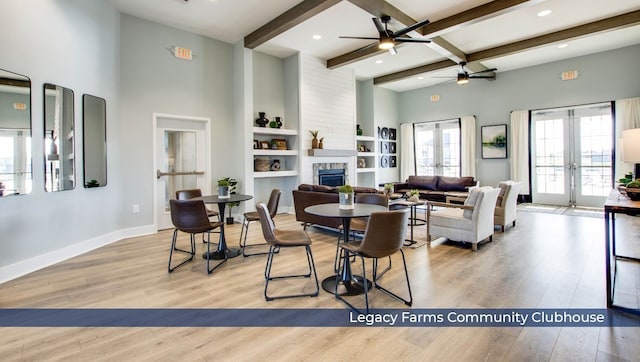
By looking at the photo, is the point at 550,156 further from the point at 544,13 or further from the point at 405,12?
the point at 405,12

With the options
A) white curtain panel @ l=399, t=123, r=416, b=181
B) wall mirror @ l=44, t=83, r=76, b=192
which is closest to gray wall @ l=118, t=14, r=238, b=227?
wall mirror @ l=44, t=83, r=76, b=192

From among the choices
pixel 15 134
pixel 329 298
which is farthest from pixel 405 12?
pixel 15 134

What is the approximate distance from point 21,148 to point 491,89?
9.77 m

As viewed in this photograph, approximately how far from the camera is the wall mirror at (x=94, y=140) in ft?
14.5

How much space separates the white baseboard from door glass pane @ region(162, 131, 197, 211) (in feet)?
2.29

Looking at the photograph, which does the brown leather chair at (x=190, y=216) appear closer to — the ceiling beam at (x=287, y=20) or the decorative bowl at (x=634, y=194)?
the ceiling beam at (x=287, y=20)

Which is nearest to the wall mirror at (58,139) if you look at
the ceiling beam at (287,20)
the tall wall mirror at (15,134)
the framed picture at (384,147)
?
the tall wall mirror at (15,134)

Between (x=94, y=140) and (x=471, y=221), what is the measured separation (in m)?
5.42

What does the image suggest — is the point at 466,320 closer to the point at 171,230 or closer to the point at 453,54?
the point at 171,230

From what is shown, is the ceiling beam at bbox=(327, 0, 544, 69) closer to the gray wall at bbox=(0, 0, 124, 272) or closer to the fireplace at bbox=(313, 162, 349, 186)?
the fireplace at bbox=(313, 162, 349, 186)

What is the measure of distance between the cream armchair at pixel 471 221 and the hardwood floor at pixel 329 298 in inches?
6.8

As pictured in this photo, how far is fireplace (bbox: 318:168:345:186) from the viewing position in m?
7.57

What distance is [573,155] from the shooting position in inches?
306

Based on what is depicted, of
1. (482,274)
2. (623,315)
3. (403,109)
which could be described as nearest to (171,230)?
(482,274)
